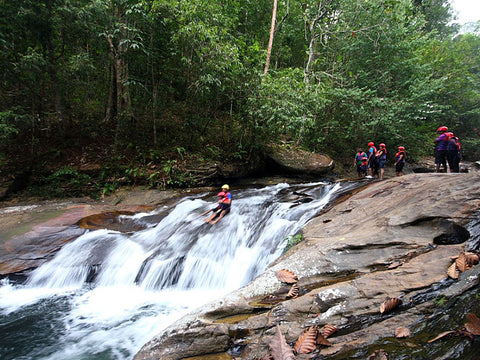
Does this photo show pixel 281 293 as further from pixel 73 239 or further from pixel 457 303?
pixel 73 239

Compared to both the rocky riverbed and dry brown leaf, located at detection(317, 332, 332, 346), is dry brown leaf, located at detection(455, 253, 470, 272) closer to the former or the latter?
the rocky riverbed

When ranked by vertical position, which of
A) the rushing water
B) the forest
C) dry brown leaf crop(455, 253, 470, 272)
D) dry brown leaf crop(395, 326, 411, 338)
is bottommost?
the rushing water

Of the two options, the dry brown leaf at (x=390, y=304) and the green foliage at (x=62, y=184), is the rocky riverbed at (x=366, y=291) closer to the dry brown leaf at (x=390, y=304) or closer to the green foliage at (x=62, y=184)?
the dry brown leaf at (x=390, y=304)

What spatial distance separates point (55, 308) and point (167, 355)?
4.06m

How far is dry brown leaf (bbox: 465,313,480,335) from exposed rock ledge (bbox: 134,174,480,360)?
1.61 ft

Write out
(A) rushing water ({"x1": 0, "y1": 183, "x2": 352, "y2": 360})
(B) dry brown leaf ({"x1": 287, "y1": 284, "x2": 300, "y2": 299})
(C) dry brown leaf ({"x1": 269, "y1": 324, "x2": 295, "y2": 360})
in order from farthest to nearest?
(A) rushing water ({"x1": 0, "y1": 183, "x2": 352, "y2": 360}) → (B) dry brown leaf ({"x1": 287, "y1": 284, "x2": 300, "y2": 299}) → (C) dry brown leaf ({"x1": 269, "y1": 324, "x2": 295, "y2": 360})

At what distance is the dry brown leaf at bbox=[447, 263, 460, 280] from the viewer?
105 inches

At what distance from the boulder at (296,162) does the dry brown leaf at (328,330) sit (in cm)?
1135

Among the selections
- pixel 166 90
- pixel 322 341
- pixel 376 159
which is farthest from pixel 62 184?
pixel 376 159

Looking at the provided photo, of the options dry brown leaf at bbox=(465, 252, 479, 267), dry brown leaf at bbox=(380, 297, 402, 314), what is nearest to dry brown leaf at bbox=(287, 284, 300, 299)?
dry brown leaf at bbox=(380, 297, 402, 314)

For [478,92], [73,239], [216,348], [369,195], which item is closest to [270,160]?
[369,195]

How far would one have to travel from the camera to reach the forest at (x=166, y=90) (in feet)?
32.4

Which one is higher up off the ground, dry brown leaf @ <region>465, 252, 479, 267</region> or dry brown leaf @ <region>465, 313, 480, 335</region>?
dry brown leaf @ <region>465, 252, 479, 267</region>

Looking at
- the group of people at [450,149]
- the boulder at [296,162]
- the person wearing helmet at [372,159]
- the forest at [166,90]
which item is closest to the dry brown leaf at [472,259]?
the group of people at [450,149]
